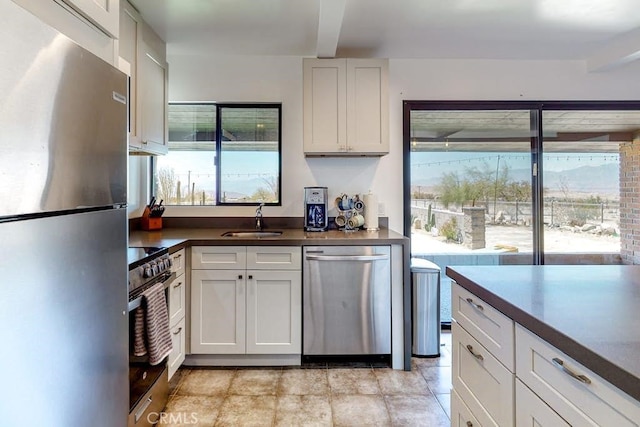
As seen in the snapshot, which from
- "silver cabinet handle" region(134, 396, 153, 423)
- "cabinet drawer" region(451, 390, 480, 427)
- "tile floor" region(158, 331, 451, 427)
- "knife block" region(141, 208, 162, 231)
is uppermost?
"knife block" region(141, 208, 162, 231)

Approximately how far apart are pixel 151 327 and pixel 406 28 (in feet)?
8.54

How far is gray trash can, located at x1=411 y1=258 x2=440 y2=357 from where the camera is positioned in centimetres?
285

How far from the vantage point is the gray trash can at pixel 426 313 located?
2.85m

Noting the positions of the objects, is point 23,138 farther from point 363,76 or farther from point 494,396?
point 363,76

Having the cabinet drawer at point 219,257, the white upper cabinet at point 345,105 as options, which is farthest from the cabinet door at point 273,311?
the white upper cabinet at point 345,105

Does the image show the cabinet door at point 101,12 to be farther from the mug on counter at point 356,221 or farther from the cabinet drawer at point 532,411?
the mug on counter at point 356,221

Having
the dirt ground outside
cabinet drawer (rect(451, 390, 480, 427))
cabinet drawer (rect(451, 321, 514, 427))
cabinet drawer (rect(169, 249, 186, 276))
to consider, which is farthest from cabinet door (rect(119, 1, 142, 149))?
the dirt ground outside

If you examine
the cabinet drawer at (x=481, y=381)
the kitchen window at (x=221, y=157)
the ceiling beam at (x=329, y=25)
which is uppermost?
the ceiling beam at (x=329, y=25)

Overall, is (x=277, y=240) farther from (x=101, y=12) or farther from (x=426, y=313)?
(x=101, y=12)

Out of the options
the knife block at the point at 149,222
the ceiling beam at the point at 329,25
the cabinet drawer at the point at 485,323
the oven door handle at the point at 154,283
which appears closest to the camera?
the cabinet drawer at the point at 485,323

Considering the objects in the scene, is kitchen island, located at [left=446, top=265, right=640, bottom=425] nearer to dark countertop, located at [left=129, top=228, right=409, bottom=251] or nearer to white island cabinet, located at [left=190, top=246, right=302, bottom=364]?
dark countertop, located at [left=129, top=228, right=409, bottom=251]

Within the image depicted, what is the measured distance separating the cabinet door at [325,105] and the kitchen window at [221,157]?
1.53ft

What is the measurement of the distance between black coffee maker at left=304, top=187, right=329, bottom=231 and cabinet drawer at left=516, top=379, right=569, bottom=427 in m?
2.13

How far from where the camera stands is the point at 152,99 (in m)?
2.62
